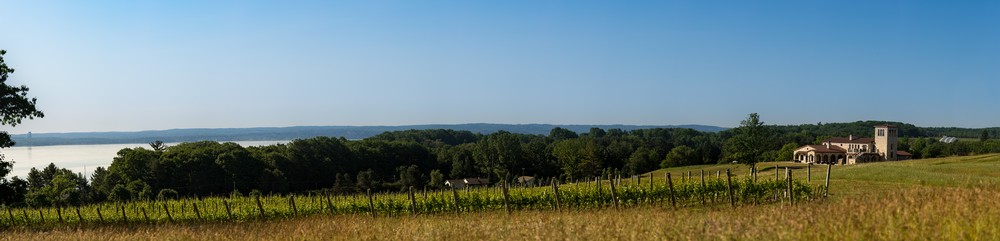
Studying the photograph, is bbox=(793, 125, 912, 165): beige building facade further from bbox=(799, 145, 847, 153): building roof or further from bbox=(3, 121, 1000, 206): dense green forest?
bbox=(3, 121, 1000, 206): dense green forest

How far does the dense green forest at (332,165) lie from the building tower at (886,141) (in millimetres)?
16783

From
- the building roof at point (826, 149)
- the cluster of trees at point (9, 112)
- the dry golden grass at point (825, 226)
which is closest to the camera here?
the dry golden grass at point (825, 226)

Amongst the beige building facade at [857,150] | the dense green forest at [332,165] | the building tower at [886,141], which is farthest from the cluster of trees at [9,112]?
the building tower at [886,141]

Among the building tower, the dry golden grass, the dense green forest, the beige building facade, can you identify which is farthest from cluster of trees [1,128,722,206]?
the building tower

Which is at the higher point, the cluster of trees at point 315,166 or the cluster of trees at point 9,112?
the cluster of trees at point 9,112

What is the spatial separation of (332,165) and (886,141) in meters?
81.8

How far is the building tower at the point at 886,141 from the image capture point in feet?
330

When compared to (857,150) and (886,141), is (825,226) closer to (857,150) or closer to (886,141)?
(886,141)

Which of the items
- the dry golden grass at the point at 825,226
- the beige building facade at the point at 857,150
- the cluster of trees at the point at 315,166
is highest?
the dry golden grass at the point at 825,226

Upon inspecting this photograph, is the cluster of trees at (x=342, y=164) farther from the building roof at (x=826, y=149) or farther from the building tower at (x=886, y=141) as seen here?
the building tower at (x=886, y=141)

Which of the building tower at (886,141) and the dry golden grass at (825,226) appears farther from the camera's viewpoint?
the building tower at (886,141)

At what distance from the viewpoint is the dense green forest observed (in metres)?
75.8

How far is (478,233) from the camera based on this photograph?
8758 millimetres

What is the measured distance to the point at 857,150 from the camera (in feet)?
355
